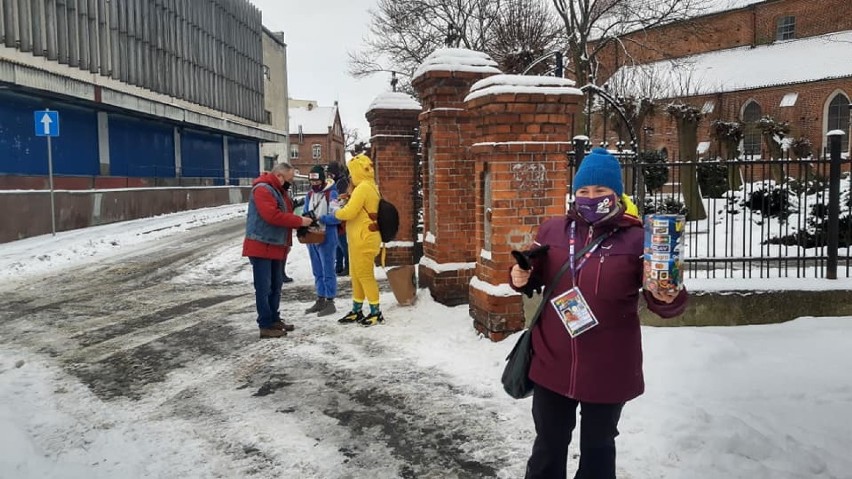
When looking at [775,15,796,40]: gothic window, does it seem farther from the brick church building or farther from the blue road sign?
the blue road sign

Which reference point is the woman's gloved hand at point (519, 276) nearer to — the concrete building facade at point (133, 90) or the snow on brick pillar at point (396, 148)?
the snow on brick pillar at point (396, 148)

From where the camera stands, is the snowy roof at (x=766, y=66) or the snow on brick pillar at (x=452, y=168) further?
the snowy roof at (x=766, y=66)

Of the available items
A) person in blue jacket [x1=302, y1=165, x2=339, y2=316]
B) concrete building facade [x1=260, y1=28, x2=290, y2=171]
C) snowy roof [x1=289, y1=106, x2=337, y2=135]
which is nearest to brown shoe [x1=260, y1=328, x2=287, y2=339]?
person in blue jacket [x1=302, y1=165, x2=339, y2=316]

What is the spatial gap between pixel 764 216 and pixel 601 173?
10685 mm

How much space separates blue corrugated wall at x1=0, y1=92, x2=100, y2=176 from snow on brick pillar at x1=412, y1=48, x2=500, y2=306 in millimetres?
15627

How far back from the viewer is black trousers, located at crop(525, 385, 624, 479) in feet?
8.29

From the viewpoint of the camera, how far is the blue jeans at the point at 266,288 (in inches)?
235

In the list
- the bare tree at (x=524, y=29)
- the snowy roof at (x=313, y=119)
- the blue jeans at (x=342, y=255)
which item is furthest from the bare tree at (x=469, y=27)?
the snowy roof at (x=313, y=119)

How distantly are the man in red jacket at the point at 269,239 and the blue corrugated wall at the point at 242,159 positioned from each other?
97.5 feet

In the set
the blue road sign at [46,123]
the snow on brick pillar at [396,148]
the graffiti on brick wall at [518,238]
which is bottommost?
the graffiti on brick wall at [518,238]

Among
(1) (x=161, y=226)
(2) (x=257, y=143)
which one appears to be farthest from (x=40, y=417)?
(2) (x=257, y=143)

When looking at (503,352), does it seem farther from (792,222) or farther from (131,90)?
(131,90)

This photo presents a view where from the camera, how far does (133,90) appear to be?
24078 mm

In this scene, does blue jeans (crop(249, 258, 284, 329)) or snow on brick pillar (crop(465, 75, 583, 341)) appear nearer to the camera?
snow on brick pillar (crop(465, 75, 583, 341))
